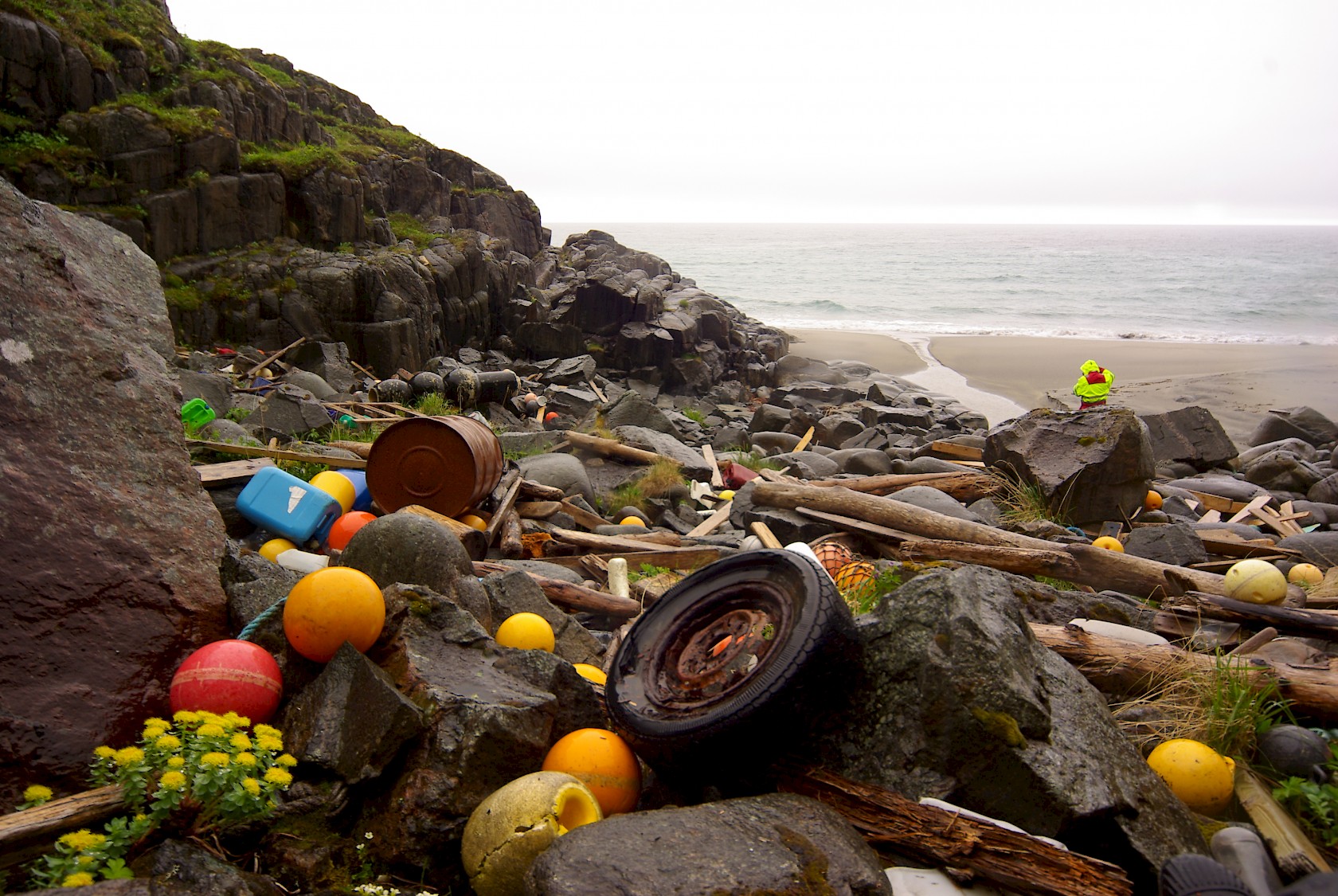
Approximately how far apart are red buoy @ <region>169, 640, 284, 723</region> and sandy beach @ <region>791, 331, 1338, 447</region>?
66.5ft

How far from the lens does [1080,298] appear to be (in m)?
51.0

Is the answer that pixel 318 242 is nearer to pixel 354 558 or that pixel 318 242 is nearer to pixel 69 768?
pixel 354 558

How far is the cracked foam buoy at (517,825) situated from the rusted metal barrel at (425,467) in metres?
4.06

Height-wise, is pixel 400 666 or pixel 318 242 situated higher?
pixel 318 242

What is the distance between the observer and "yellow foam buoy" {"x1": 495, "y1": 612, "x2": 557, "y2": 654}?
4207 mm

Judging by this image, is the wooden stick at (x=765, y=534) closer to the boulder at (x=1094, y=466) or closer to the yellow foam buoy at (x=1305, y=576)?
the boulder at (x=1094, y=466)

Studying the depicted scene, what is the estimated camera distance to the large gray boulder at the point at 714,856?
A: 236cm

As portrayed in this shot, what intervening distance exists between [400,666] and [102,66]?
20313 millimetres

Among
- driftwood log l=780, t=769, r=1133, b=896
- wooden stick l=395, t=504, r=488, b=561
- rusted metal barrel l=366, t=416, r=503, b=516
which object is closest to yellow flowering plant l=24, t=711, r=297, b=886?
driftwood log l=780, t=769, r=1133, b=896

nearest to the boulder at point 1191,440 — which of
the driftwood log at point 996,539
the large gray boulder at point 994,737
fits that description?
the driftwood log at point 996,539

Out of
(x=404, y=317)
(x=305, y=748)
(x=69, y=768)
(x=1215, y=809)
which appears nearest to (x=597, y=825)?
(x=305, y=748)

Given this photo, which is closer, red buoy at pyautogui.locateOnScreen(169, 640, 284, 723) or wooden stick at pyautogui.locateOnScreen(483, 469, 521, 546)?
red buoy at pyautogui.locateOnScreen(169, 640, 284, 723)

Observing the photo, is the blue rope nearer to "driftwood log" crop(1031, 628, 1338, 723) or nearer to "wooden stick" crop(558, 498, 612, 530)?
"driftwood log" crop(1031, 628, 1338, 723)

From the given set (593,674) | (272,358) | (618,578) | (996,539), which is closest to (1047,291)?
(272,358)
